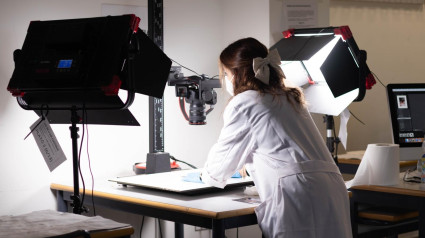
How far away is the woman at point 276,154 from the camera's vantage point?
228 cm

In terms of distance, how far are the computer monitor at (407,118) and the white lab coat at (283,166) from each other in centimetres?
106

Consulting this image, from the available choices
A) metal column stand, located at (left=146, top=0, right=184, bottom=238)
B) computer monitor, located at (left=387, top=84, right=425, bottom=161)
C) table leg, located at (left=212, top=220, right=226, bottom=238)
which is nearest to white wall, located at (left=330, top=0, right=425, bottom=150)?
computer monitor, located at (left=387, top=84, right=425, bottom=161)

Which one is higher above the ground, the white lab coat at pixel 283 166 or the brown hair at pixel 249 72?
the brown hair at pixel 249 72

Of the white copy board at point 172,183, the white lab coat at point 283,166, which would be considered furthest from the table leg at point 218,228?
the white copy board at point 172,183

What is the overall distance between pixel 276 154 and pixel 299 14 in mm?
1561

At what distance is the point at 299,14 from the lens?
370 cm

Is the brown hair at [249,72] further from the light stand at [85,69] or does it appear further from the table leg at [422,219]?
the table leg at [422,219]

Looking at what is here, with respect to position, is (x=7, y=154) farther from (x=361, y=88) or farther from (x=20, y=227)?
(x=361, y=88)

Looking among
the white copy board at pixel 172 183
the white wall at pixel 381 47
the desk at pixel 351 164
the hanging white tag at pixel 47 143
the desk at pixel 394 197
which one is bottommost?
the desk at pixel 394 197

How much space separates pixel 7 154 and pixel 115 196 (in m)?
0.64

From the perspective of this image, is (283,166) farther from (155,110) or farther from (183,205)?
(155,110)

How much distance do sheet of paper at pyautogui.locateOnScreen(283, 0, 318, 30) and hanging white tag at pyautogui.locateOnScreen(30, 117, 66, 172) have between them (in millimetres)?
1782

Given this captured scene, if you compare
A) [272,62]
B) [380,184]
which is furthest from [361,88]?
[272,62]

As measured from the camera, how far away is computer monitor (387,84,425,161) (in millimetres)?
3355
